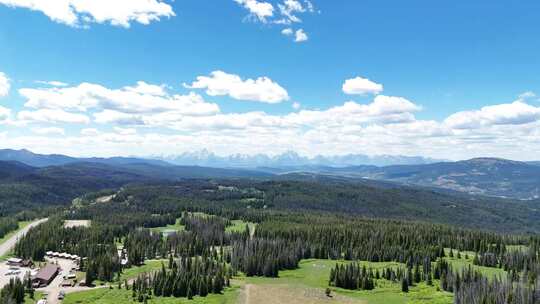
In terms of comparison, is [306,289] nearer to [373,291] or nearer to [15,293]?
[373,291]

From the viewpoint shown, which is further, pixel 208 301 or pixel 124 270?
pixel 124 270

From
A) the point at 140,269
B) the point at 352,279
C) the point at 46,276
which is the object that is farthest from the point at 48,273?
the point at 352,279

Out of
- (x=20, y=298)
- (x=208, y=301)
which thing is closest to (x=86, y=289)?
(x=20, y=298)

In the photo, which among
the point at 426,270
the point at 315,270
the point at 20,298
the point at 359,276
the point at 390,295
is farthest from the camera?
the point at 315,270

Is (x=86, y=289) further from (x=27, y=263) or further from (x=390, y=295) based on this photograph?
(x=390, y=295)

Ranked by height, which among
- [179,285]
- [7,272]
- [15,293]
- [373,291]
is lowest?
[7,272]

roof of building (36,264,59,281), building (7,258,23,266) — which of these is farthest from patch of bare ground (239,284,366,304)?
building (7,258,23,266)

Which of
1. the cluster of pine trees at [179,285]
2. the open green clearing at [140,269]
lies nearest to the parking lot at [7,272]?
the open green clearing at [140,269]
